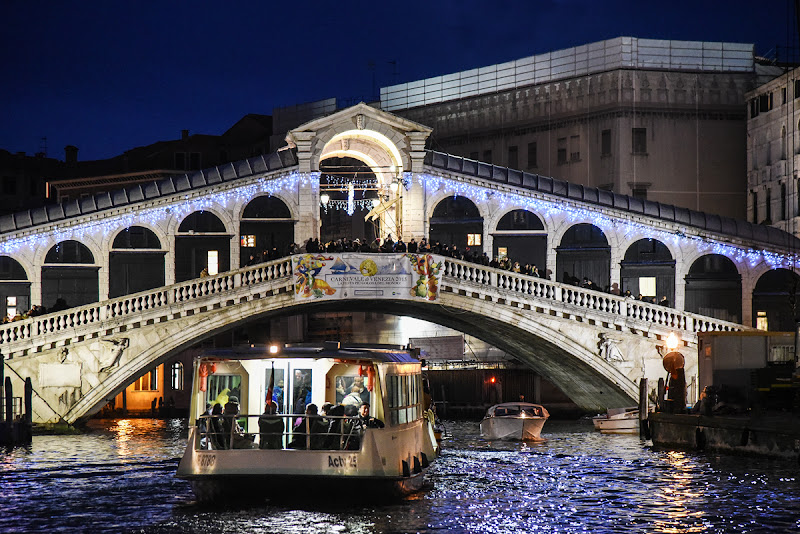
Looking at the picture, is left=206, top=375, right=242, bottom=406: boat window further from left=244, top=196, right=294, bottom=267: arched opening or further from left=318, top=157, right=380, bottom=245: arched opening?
left=244, top=196, right=294, bottom=267: arched opening

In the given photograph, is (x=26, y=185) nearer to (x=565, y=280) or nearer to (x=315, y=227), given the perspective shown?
(x=315, y=227)

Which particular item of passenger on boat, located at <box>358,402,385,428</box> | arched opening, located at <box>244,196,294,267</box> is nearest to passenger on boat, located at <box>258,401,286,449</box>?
passenger on boat, located at <box>358,402,385,428</box>

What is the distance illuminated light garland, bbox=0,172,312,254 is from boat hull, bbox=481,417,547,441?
10.1 m

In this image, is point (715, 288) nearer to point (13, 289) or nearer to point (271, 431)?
point (13, 289)

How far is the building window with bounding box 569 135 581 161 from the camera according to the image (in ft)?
158

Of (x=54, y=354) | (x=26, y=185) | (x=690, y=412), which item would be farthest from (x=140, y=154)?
(x=690, y=412)

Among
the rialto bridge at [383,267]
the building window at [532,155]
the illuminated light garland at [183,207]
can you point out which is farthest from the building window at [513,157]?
the illuminated light garland at [183,207]

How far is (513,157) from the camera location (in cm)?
5041

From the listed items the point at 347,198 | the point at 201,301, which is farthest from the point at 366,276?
the point at 347,198

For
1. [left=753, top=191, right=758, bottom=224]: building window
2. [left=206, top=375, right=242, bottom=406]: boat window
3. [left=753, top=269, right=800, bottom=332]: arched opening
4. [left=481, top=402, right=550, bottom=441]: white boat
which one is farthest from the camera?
[left=753, top=191, right=758, bottom=224]: building window

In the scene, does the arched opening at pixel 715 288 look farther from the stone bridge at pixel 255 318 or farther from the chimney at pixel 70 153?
the chimney at pixel 70 153

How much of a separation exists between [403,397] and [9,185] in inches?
1812

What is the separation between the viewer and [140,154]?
191ft

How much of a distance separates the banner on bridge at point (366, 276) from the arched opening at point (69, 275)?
7.71 m
